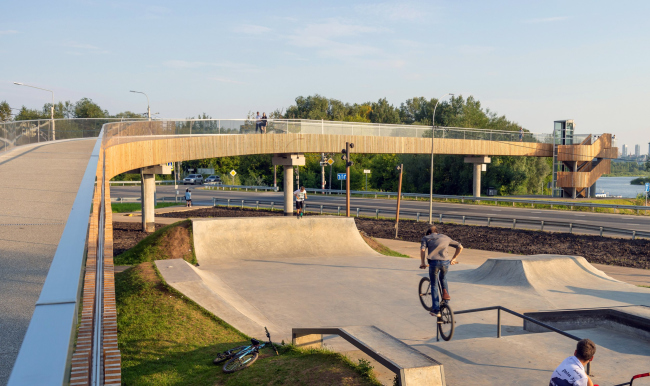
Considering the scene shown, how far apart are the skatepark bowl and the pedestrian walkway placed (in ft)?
7.69

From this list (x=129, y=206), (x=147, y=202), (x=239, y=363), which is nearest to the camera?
(x=239, y=363)

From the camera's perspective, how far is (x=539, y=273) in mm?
15328

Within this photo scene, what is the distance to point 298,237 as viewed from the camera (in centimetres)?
2088

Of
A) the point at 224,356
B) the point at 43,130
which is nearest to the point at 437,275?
the point at 224,356

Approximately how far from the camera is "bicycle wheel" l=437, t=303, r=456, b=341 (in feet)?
30.1

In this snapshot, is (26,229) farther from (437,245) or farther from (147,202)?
(147,202)

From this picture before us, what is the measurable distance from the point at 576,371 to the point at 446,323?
13.6ft

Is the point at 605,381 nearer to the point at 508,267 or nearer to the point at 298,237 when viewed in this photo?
the point at 508,267

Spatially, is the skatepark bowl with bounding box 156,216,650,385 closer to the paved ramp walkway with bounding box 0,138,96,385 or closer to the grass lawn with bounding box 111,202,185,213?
the paved ramp walkway with bounding box 0,138,96,385

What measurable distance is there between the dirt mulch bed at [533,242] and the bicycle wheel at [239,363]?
18356mm

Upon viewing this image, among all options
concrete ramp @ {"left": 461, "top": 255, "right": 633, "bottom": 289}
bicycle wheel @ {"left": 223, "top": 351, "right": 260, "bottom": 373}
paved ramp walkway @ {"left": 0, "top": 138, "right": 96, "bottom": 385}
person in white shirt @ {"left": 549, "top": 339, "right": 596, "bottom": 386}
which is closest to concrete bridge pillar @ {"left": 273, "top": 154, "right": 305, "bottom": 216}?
concrete ramp @ {"left": 461, "top": 255, "right": 633, "bottom": 289}

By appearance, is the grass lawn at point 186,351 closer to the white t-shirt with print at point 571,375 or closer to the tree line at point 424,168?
the white t-shirt with print at point 571,375

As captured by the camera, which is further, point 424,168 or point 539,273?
point 424,168

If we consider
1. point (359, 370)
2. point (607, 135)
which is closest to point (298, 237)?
point (359, 370)
